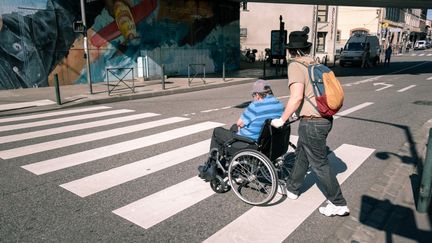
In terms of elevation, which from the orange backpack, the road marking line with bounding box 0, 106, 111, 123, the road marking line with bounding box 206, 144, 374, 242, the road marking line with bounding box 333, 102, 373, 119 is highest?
the orange backpack

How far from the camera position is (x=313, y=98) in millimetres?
3529

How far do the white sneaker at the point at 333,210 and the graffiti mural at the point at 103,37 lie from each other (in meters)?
14.1

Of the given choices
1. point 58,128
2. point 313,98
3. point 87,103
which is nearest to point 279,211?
point 313,98

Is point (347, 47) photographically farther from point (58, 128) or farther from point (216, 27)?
point (58, 128)

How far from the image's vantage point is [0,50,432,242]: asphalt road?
11.5 ft

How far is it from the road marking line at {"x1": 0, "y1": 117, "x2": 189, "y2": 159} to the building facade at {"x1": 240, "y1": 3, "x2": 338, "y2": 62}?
3284cm

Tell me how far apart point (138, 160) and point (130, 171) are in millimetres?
497

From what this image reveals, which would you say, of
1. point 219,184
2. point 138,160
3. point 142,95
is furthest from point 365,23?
point 219,184

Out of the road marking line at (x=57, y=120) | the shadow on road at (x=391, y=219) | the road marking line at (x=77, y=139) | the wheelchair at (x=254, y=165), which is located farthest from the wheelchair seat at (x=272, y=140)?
the road marking line at (x=57, y=120)

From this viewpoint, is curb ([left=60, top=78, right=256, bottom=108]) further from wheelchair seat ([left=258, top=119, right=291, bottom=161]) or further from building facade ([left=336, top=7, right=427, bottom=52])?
building facade ([left=336, top=7, right=427, bottom=52])

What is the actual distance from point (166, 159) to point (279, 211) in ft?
7.90

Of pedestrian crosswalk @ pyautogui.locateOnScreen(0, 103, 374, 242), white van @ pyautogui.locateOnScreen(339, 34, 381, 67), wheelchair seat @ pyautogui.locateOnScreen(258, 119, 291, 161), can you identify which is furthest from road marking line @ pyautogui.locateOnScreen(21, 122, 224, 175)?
white van @ pyautogui.locateOnScreen(339, 34, 381, 67)

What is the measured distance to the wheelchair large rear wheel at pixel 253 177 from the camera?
383cm

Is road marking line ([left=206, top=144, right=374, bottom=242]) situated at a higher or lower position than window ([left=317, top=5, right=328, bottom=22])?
lower
